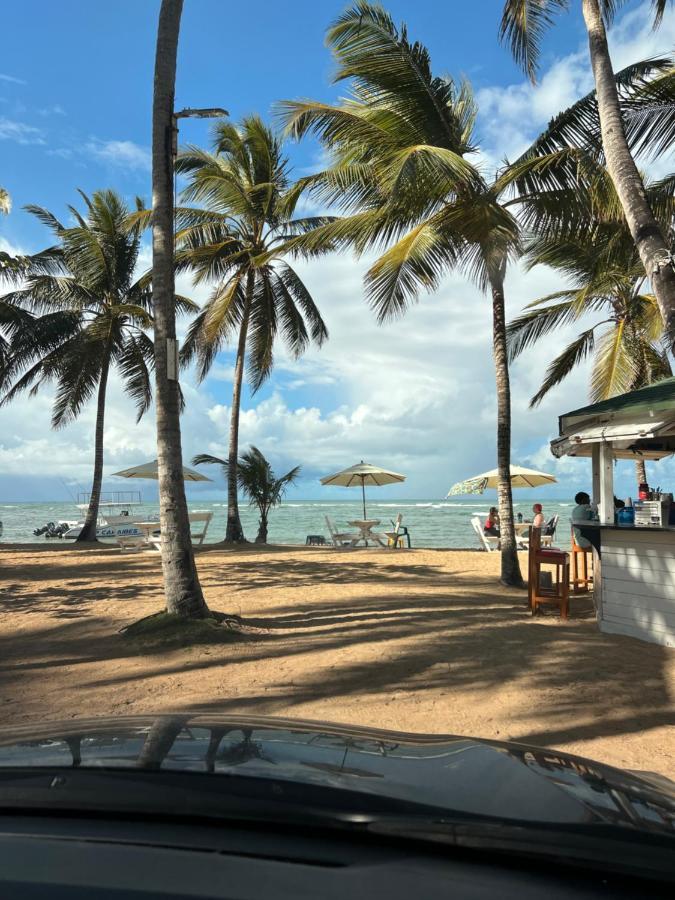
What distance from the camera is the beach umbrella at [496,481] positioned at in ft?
70.2

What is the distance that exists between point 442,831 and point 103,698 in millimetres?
4954

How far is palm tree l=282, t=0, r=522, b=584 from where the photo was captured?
1012cm

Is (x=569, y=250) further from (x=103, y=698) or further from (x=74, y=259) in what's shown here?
(x=74, y=259)

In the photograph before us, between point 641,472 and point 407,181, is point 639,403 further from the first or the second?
point 641,472

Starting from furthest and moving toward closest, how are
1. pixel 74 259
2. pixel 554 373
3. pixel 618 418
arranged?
pixel 74 259, pixel 554 373, pixel 618 418

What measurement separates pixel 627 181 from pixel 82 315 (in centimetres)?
1785

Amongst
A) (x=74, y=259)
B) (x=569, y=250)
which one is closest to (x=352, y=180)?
(x=569, y=250)

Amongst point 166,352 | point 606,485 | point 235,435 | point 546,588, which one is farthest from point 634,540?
point 235,435

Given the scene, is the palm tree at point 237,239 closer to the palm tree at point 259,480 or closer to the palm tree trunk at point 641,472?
the palm tree at point 259,480

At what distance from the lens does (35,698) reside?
5.49m

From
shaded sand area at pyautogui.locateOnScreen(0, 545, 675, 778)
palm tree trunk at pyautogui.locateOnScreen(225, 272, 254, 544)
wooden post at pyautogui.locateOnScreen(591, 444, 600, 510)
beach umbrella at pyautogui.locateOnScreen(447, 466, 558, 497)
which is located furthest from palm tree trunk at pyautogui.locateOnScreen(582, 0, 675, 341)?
beach umbrella at pyautogui.locateOnScreen(447, 466, 558, 497)

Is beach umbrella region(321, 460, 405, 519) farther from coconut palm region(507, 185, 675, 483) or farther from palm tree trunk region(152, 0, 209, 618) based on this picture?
palm tree trunk region(152, 0, 209, 618)

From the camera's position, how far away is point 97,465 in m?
21.1

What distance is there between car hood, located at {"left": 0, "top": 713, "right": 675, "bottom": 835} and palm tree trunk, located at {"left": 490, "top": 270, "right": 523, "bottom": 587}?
935 cm
